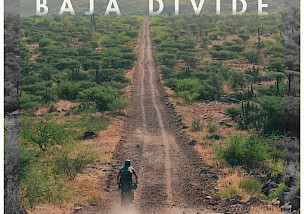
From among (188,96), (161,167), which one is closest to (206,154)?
(161,167)

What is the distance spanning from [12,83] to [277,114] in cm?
1588

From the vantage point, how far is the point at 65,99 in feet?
108

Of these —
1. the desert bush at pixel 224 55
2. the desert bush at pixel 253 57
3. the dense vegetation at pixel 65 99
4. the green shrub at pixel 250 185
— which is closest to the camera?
the dense vegetation at pixel 65 99

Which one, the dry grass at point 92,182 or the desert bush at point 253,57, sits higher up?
the desert bush at point 253,57

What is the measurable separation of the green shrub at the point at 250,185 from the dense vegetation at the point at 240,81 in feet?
0.13

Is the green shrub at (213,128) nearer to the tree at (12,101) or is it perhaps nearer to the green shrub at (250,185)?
the green shrub at (250,185)

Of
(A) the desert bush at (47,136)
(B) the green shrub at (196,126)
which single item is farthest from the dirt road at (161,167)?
(A) the desert bush at (47,136)

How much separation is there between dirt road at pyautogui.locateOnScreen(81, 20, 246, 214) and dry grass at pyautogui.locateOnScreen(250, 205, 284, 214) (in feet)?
3.70

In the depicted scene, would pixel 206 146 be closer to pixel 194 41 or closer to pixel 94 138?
pixel 94 138

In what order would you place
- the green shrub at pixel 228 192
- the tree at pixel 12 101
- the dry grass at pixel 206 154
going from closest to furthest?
1. the tree at pixel 12 101
2. the green shrub at pixel 228 192
3. the dry grass at pixel 206 154

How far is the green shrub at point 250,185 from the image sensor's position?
13.7m

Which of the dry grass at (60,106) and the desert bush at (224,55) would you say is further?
the desert bush at (224,55)

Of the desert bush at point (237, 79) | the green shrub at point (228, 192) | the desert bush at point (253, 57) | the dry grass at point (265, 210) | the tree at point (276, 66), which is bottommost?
the dry grass at point (265, 210)

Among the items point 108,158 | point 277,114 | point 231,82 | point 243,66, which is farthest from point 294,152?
point 243,66
